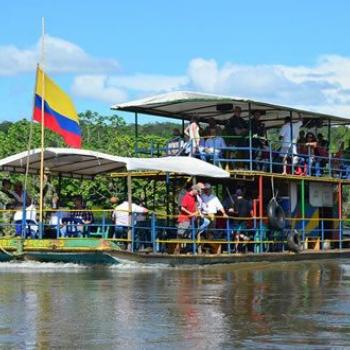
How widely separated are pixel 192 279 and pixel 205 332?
234 inches

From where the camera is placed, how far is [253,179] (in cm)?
1820

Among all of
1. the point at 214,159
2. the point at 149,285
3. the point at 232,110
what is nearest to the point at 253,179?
the point at 214,159

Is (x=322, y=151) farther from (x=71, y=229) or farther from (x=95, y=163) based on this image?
(x=71, y=229)

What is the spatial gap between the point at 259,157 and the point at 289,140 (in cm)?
123

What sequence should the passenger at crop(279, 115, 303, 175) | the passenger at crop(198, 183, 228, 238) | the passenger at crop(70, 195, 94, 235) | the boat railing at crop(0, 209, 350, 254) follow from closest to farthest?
the boat railing at crop(0, 209, 350, 254), the passenger at crop(198, 183, 228, 238), the passenger at crop(70, 195, 94, 235), the passenger at crop(279, 115, 303, 175)

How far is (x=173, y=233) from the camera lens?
18453mm

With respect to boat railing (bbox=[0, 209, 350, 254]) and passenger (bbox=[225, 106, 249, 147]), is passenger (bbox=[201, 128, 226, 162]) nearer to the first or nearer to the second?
passenger (bbox=[225, 106, 249, 147])

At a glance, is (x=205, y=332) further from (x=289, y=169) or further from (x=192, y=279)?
(x=289, y=169)

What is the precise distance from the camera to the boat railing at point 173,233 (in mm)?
16656

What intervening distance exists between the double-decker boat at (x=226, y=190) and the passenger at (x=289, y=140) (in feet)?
0.14

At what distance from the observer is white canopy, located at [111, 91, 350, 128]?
18.3 meters

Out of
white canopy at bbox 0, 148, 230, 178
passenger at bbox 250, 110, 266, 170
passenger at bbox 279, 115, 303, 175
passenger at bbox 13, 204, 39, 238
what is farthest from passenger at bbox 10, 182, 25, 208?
passenger at bbox 279, 115, 303, 175

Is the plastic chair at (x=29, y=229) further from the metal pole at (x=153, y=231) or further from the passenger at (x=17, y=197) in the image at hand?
the metal pole at (x=153, y=231)

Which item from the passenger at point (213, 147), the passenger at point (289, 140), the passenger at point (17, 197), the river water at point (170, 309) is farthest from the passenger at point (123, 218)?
the passenger at point (289, 140)
